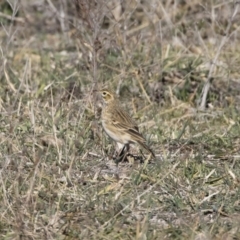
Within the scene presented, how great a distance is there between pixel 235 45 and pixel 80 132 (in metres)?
3.68

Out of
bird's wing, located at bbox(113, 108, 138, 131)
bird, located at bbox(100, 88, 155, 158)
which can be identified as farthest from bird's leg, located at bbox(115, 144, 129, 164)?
bird's wing, located at bbox(113, 108, 138, 131)

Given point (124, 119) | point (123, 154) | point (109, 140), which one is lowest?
point (109, 140)

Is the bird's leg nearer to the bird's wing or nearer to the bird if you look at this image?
the bird

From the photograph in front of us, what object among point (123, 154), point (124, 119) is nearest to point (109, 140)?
point (124, 119)

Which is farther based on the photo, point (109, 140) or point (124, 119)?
point (109, 140)

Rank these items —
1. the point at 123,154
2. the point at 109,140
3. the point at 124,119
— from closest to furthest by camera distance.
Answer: the point at 123,154
the point at 124,119
the point at 109,140

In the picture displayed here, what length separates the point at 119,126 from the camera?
26.9ft

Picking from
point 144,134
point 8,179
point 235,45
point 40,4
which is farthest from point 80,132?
point 40,4

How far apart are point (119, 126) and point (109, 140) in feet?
1.41

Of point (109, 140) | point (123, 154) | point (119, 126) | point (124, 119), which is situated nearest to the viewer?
point (123, 154)

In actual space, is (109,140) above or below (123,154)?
below

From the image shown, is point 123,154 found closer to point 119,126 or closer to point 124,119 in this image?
point 119,126

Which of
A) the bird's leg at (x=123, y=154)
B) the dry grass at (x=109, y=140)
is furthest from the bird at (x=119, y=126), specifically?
the dry grass at (x=109, y=140)

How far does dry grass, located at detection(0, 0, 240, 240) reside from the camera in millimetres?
6621
